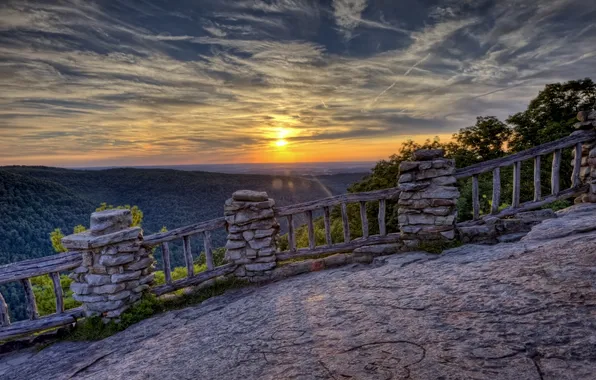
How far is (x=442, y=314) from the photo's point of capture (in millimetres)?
3504

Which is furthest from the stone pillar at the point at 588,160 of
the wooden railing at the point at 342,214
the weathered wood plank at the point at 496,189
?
the wooden railing at the point at 342,214

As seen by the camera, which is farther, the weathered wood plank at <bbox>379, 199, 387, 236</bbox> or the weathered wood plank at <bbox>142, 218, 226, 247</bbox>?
the weathered wood plank at <bbox>379, 199, 387, 236</bbox>

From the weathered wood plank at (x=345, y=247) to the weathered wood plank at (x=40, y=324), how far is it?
14.3 ft

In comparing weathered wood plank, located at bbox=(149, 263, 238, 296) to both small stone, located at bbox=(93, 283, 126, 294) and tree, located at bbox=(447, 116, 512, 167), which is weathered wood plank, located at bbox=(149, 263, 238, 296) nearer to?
small stone, located at bbox=(93, 283, 126, 294)

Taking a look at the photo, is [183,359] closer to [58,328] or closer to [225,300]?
[225,300]

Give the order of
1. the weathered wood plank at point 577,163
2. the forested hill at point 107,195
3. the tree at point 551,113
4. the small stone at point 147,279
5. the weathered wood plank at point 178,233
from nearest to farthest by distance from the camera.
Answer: the small stone at point 147,279, the weathered wood plank at point 178,233, the weathered wood plank at point 577,163, the tree at point 551,113, the forested hill at point 107,195

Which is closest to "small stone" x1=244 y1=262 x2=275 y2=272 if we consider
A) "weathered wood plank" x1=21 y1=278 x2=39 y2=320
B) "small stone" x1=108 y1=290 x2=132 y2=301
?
"small stone" x1=108 y1=290 x2=132 y2=301

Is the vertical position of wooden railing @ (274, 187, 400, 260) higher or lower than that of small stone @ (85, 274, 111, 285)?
higher

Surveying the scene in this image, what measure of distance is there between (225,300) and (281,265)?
1.52 meters

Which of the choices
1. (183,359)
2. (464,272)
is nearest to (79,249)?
(183,359)

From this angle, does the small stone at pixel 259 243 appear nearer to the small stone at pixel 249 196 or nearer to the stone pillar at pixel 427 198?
the small stone at pixel 249 196

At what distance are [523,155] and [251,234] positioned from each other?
643 centimetres

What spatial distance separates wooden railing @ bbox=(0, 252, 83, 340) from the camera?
6.02m

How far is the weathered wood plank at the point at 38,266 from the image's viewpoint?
19.4 feet
